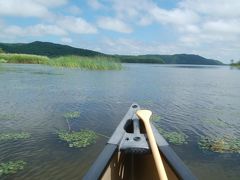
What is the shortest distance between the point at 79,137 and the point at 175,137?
3518 mm

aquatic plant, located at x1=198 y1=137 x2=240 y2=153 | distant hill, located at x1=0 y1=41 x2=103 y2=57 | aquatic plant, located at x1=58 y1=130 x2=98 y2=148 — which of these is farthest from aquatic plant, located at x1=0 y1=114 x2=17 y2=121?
distant hill, located at x1=0 y1=41 x2=103 y2=57

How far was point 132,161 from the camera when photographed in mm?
5609

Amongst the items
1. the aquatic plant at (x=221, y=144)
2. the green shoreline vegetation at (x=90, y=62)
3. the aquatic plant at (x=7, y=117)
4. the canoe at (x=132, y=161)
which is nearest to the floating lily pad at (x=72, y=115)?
the aquatic plant at (x=7, y=117)

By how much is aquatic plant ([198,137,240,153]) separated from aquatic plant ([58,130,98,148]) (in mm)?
3787

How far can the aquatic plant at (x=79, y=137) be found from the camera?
29.9 ft

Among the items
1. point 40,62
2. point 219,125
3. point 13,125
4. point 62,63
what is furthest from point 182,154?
point 40,62

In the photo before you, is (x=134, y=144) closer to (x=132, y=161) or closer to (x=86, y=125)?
(x=132, y=161)

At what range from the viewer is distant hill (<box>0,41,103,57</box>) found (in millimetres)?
132637

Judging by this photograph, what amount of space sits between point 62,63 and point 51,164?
45.7 metres

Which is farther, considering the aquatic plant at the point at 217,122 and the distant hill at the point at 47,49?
the distant hill at the point at 47,49

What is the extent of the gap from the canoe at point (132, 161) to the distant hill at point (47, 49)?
416ft

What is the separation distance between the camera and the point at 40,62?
2734 inches

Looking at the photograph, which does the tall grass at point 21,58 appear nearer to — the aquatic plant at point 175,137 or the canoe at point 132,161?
the aquatic plant at point 175,137

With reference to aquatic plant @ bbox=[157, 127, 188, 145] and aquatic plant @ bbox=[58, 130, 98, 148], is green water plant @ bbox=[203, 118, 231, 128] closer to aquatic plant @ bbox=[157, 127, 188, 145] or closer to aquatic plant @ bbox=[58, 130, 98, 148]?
aquatic plant @ bbox=[157, 127, 188, 145]
